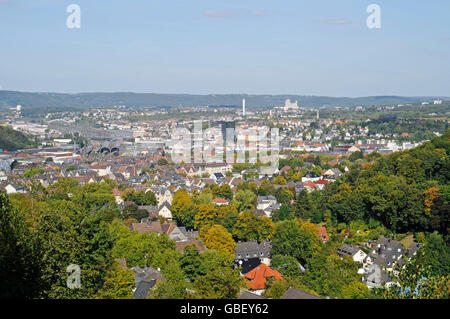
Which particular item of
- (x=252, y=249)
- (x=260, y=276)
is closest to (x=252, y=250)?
(x=252, y=249)

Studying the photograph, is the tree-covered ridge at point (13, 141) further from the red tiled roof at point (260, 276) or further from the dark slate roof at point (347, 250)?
the red tiled roof at point (260, 276)

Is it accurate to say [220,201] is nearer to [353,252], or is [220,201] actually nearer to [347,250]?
[347,250]

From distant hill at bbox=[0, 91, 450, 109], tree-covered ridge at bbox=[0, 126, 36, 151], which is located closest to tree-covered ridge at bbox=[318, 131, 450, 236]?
tree-covered ridge at bbox=[0, 126, 36, 151]

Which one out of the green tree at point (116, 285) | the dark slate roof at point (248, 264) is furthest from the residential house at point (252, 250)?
the green tree at point (116, 285)

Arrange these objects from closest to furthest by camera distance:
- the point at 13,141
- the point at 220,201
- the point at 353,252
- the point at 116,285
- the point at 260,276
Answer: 1. the point at 116,285
2. the point at 260,276
3. the point at 353,252
4. the point at 220,201
5. the point at 13,141

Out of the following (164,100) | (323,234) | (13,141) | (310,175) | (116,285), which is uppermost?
(164,100)

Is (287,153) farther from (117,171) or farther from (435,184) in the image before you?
(435,184)

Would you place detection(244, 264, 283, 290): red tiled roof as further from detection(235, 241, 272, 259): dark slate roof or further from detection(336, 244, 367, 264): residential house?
detection(336, 244, 367, 264): residential house
